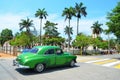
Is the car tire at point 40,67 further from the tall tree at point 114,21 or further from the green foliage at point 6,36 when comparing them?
the green foliage at point 6,36

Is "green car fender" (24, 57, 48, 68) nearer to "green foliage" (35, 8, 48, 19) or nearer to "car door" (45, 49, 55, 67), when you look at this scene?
"car door" (45, 49, 55, 67)

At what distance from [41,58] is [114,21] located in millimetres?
17157

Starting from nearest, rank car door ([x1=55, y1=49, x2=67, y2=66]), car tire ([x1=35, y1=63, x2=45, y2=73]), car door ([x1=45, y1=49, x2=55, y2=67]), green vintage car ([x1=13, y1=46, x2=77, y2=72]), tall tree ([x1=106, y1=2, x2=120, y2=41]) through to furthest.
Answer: green vintage car ([x1=13, y1=46, x2=77, y2=72]) → car tire ([x1=35, y1=63, x2=45, y2=73]) → car door ([x1=45, y1=49, x2=55, y2=67]) → car door ([x1=55, y1=49, x2=67, y2=66]) → tall tree ([x1=106, y1=2, x2=120, y2=41])

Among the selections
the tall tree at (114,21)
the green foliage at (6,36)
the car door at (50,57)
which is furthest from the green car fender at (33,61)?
the green foliage at (6,36)

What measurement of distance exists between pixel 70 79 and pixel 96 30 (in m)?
76.3


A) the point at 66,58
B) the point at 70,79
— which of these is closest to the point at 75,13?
the point at 66,58

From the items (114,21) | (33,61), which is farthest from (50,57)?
(114,21)

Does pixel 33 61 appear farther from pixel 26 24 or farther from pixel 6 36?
pixel 6 36

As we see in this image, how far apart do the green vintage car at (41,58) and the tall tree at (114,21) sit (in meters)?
14.4

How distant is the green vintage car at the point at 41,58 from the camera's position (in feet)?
40.2

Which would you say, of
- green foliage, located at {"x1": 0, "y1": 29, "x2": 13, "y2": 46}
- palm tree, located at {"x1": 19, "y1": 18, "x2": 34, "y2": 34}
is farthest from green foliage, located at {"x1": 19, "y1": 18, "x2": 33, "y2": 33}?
green foliage, located at {"x1": 0, "y1": 29, "x2": 13, "y2": 46}

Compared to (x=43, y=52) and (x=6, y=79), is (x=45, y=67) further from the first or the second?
(x=6, y=79)

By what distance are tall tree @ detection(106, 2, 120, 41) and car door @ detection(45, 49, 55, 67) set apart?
15599 mm

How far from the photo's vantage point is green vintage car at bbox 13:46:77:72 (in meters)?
12.3
